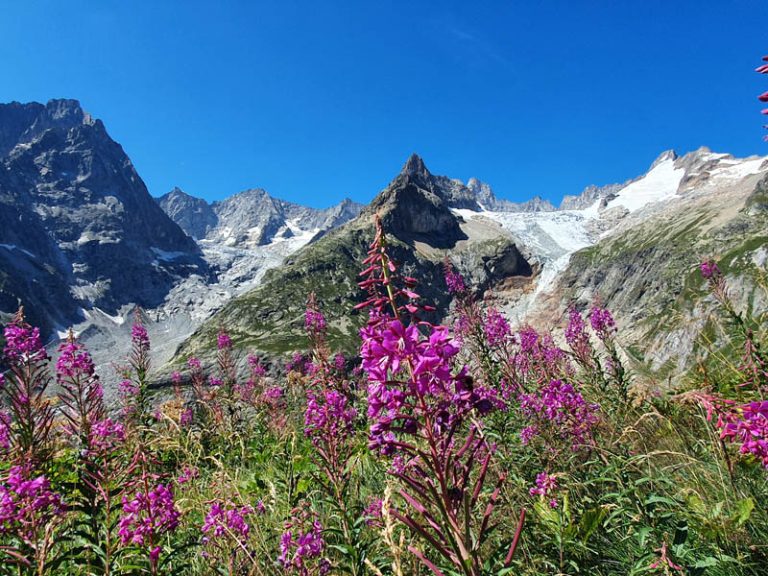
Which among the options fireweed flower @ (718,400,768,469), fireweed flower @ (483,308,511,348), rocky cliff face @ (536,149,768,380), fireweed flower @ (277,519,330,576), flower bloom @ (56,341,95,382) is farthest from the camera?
rocky cliff face @ (536,149,768,380)

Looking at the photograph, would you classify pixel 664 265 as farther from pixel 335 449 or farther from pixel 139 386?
pixel 335 449

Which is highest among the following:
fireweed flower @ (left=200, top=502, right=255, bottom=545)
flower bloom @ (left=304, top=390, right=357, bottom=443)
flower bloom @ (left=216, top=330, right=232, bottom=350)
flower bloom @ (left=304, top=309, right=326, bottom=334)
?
flower bloom @ (left=216, top=330, right=232, bottom=350)

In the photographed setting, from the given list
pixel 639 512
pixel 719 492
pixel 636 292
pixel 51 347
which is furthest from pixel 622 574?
pixel 51 347

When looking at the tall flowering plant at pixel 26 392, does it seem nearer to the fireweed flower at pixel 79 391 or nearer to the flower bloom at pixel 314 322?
the fireweed flower at pixel 79 391

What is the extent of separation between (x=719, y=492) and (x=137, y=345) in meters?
12.4

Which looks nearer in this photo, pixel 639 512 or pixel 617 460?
pixel 639 512

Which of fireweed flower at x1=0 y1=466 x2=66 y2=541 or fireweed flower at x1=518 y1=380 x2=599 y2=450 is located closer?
fireweed flower at x1=0 y1=466 x2=66 y2=541

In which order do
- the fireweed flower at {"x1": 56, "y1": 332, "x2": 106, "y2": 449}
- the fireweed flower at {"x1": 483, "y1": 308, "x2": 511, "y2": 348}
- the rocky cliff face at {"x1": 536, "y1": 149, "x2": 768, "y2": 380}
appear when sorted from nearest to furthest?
the fireweed flower at {"x1": 56, "y1": 332, "x2": 106, "y2": 449} < the fireweed flower at {"x1": 483, "y1": 308, "x2": 511, "y2": 348} < the rocky cliff face at {"x1": 536, "y1": 149, "x2": 768, "y2": 380}

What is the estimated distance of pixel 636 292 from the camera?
14050 cm

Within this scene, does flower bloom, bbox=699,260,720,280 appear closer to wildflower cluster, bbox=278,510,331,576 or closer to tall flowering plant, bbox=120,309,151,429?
wildflower cluster, bbox=278,510,331,576

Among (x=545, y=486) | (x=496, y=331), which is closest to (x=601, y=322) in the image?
(x=496, y=331)

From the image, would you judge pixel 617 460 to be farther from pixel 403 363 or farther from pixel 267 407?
pixel 267 407

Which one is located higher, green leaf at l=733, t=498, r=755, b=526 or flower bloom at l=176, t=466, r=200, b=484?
flower bloom at l=176, t=466, r=200, b=484

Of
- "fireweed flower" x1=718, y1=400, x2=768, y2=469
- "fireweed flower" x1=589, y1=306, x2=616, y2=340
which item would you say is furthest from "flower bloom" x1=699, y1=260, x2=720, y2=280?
"fireweed flower" x1=718, y1=400, x2=768, y2=469
